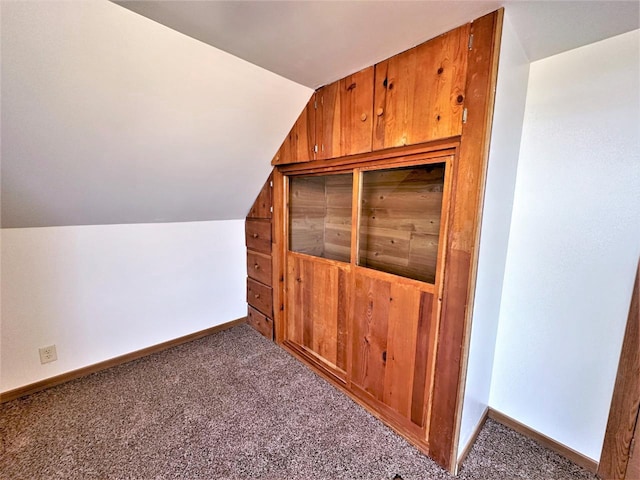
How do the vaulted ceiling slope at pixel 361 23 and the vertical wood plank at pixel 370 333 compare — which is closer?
the vaulted ceiling slope at pixel 361 23

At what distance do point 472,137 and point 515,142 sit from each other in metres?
0.47

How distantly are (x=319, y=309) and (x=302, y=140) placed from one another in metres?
1.28

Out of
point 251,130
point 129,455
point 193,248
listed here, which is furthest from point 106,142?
point 129,455

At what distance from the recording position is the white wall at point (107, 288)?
1.80 m

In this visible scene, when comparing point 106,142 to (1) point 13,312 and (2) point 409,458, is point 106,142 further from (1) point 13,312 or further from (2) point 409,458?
(2) point 409,458

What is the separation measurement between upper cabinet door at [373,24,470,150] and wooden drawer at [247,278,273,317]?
5.72 feet

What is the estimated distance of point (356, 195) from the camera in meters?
1.76

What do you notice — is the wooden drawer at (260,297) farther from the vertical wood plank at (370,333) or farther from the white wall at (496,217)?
the white wall at (496,217)

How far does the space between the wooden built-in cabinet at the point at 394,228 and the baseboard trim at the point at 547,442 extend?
59 cm

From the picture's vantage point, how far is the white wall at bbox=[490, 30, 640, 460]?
1.24m

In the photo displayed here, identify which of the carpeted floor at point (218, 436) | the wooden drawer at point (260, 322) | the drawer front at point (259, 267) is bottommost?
the carpeted floor at point (218, 436)

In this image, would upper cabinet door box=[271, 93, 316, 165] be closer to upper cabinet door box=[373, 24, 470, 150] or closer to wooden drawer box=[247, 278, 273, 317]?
upper cabinet door box=[373, 24, 470, 150]

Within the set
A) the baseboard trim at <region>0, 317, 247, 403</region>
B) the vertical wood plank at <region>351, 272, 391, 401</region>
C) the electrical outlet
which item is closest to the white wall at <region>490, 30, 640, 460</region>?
the vertical wood plank at <region>351, 272, 391, 401</region>

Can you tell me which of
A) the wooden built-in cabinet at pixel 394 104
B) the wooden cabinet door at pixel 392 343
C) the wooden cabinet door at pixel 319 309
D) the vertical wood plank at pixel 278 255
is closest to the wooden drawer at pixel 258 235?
the vertical wood plank at pixel 278 255
